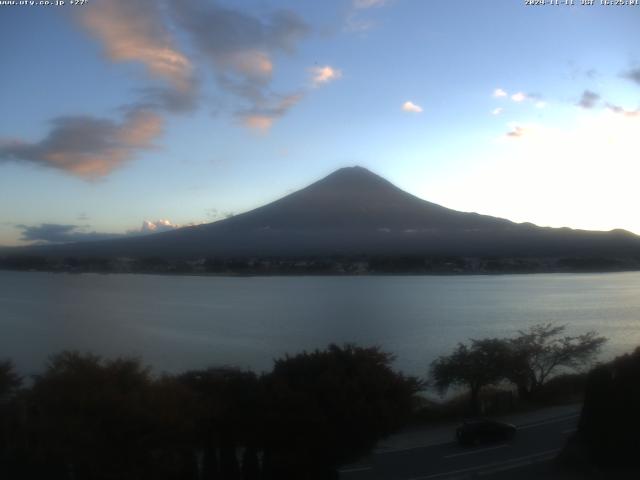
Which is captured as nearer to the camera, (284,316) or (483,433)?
(483,433)

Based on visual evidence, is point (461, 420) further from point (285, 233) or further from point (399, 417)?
point (285, 233)

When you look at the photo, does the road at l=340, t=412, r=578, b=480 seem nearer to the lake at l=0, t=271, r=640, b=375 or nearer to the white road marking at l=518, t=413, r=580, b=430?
the white road marking at l=518, t=413, r=580, b=430

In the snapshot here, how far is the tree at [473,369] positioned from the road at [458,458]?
2994 millimetres

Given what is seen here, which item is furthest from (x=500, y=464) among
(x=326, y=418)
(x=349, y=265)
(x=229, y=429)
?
(x=349, y=265)

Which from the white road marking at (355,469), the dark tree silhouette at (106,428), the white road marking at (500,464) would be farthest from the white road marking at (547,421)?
the dark tree silhouette at (106,428)

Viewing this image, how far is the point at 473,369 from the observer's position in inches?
459

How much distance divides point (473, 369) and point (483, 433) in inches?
144

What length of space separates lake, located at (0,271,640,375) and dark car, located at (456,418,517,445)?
566 centimetres

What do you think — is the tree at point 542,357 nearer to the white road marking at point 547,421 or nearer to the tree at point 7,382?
the white road marking at point 547,421

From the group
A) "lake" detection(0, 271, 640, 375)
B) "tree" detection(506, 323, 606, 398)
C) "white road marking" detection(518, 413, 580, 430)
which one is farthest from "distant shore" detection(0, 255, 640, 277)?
"white road marking" detection(518, 413, 580, 430)

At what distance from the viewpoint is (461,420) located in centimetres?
1002

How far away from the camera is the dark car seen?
26.4 feet

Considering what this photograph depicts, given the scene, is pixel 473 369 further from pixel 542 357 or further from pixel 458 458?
pixel 458 458

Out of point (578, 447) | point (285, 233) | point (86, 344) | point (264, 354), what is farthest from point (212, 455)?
point (285, 233)
